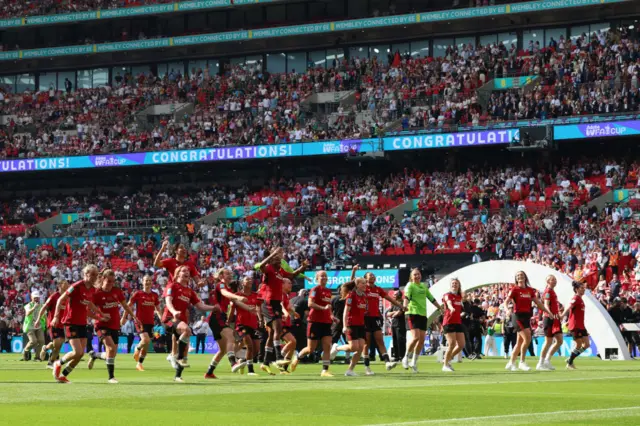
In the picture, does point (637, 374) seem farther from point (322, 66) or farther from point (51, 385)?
point (322, 66)

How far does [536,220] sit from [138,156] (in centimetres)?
2472

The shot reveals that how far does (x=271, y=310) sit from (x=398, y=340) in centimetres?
779

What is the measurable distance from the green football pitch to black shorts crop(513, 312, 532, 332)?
5.92 ft

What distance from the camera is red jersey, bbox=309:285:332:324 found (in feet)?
68.4

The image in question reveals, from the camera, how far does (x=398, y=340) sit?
28.3m

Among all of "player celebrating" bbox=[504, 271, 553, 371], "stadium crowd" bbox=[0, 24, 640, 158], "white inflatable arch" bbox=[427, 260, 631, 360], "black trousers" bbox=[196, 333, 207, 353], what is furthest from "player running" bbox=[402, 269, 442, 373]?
"stadium crowd" bbox=[0, 24, 640, 158]

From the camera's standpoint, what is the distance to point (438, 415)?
39.3 ft

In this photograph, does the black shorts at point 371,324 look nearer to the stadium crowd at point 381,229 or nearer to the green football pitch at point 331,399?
the green football pitch at point 331,399

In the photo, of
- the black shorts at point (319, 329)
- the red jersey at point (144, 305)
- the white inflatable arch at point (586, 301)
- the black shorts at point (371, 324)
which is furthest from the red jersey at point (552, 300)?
the red jersey at point (144, 305)

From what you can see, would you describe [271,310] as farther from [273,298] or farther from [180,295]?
[180,295]

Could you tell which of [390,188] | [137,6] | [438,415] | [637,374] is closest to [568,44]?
[390,188]

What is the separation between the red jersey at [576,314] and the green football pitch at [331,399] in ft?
9.84

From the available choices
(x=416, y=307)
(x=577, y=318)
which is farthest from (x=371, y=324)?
(x=577, y=318)

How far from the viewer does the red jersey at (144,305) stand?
25188mm
